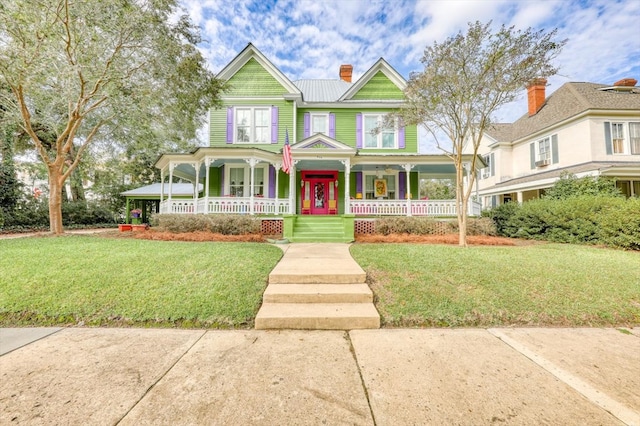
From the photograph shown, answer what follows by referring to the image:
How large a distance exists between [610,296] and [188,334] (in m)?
6.35

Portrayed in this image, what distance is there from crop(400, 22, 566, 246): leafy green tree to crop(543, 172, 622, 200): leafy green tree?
7.59m

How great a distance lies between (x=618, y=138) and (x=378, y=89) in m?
12.6

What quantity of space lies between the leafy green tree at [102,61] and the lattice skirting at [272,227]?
18.5ft

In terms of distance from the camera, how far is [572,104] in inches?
564

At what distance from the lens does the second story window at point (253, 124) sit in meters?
13.1

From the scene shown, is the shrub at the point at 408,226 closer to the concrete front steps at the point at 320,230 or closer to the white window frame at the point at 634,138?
the concrete front steps at the point at 320,230

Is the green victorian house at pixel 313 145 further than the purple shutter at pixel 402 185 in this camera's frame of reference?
No

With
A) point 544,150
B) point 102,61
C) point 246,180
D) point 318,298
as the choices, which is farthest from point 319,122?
point 544,150

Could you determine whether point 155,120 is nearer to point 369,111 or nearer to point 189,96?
point 189,96

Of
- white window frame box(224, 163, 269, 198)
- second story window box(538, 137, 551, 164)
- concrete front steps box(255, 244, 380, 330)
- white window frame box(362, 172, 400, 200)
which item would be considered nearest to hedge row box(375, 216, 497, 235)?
white window frame box(362, 172, 400, 200)

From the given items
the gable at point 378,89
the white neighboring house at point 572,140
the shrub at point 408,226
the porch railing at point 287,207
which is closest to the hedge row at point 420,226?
the shrub at point 408,226

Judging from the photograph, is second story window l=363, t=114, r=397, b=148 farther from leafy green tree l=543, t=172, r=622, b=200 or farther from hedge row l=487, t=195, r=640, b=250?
leafy green tree l=543, t=172, r=622, b=200

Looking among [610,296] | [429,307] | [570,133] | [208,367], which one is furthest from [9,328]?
[570,133]

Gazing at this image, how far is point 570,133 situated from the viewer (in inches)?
542
